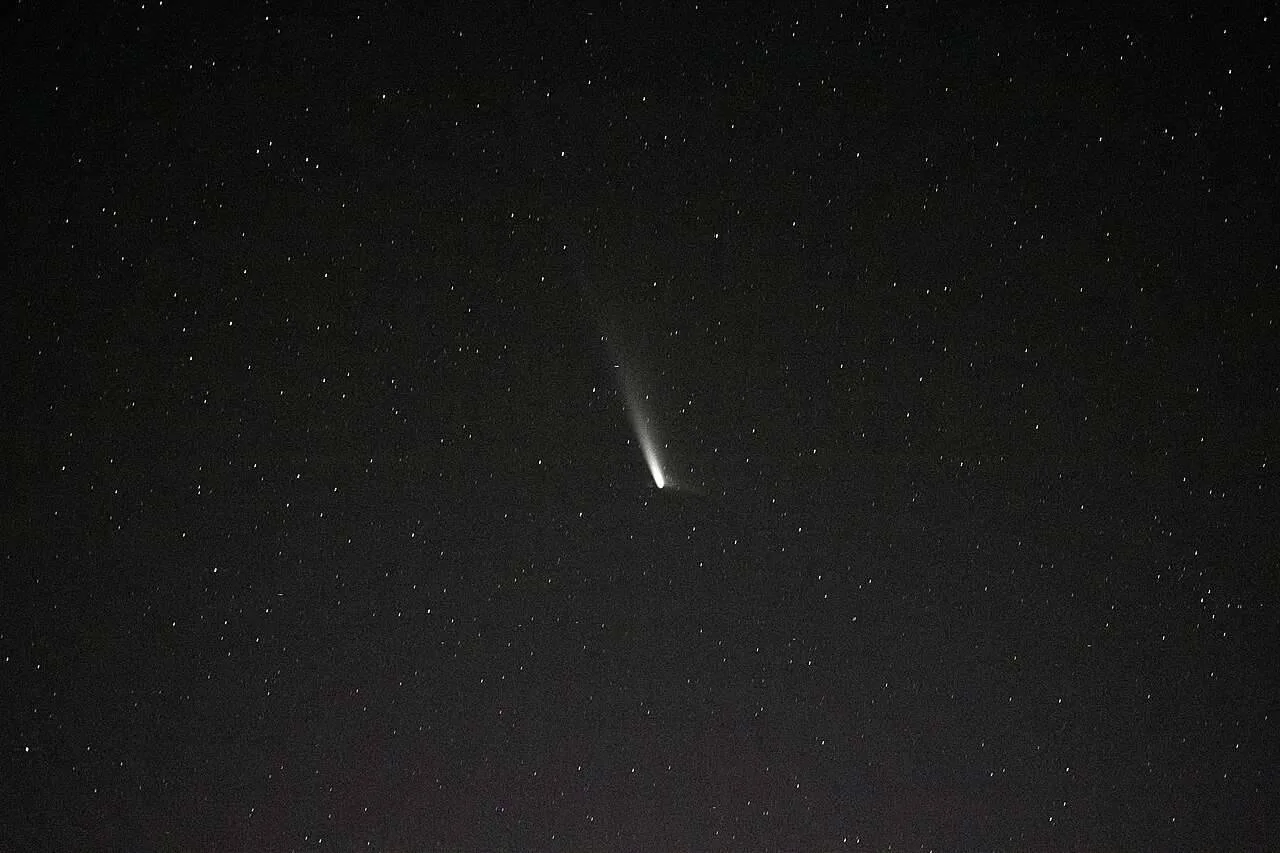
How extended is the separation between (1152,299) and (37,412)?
0.47 meters

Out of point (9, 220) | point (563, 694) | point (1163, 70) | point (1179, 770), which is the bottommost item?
point (1179, 770)

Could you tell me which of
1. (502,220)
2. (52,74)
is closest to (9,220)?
(52,74)

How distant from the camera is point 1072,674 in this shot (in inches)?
19.0

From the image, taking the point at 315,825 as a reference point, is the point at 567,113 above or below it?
above

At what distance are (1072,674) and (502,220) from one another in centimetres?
30

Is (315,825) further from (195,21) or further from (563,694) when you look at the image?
(195,21)

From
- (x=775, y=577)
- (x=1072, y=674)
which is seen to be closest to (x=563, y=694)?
(x=775, y=577)

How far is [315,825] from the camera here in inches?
20.1

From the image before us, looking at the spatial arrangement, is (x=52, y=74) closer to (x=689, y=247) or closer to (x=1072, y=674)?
(x=689, y=247)

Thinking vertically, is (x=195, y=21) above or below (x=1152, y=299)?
above

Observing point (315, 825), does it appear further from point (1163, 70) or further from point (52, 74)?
point (1163, 70)

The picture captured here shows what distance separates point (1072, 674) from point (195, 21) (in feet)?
1.50

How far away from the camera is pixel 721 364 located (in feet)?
1.61

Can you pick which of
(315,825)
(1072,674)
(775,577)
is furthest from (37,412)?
(1072,674)
